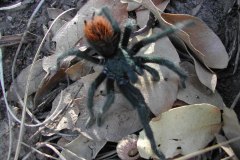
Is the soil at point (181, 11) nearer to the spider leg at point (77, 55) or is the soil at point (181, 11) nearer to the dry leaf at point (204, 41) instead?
the dry leaf at point (204, 41)

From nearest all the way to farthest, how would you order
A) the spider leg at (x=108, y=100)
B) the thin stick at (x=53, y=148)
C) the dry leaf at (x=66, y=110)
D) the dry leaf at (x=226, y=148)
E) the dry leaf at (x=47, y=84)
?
the dry leaf at (x=226, y=148), the spider leg at (x=108, y=100), the thin stick at (x=53, y=148), the dry leaf at (x=66, y=110), the dry leaf at (x=47, y=84)

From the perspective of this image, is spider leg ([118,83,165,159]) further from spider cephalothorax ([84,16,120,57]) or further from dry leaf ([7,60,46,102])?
dry leaf ([7,60,46,102])

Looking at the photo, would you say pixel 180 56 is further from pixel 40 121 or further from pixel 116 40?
pixel 40 121

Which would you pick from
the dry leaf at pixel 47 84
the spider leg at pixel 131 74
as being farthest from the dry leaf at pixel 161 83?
the dry leaf at pixel 47 84

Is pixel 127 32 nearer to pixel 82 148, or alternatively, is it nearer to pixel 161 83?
pixel 161 83

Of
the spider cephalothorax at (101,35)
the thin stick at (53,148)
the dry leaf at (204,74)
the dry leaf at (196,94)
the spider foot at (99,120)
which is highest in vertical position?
the spider cephalothorax at (101,35)

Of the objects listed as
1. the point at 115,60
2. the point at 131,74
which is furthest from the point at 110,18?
the point at 131,74

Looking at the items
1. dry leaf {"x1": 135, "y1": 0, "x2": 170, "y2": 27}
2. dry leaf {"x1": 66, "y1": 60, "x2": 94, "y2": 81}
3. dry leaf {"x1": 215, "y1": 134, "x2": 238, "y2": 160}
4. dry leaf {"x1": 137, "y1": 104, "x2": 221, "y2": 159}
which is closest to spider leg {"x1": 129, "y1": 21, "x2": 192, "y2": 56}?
dry leaf {"x1": 135, "y1": 0, "x2": 170, "y2": 27}
